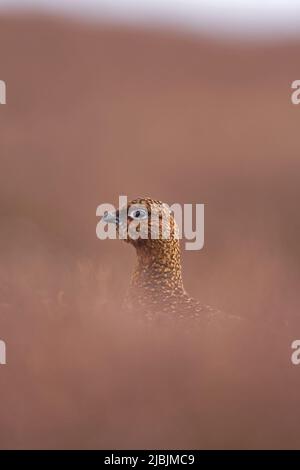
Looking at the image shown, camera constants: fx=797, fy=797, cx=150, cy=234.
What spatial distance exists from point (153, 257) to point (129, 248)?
16.8ft

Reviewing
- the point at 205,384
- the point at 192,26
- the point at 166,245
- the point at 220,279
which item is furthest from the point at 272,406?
the point at 192,26

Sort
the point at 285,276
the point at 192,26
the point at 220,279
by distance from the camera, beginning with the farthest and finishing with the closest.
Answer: the point at 192,26 → the point at 220,279 → the point at 285,276

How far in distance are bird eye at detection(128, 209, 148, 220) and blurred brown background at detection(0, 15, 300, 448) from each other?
0.56 meters

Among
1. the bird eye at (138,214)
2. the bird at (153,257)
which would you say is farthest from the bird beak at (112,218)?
the bird eye at (138,214)

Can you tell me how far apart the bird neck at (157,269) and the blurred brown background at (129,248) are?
259mm

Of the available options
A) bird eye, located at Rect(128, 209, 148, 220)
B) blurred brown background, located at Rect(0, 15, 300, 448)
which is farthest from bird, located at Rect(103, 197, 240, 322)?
blurred brown background, located at Rect(0, 15, 300, 448)

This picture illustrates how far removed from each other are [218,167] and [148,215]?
789cm

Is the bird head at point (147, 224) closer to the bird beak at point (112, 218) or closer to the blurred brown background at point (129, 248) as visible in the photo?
the bird beak at point (112, 218)

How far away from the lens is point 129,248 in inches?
403

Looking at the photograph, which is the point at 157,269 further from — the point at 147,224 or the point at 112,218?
the point at 112,218

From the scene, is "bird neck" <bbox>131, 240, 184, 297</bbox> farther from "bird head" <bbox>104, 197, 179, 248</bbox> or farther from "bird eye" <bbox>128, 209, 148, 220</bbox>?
"bird eye" <bbox>128, 209, 148, 220</bbox>

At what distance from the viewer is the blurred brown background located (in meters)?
3.76

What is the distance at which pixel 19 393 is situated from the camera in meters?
3.85

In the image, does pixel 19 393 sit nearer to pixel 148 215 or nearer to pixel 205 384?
pixel 205 384
